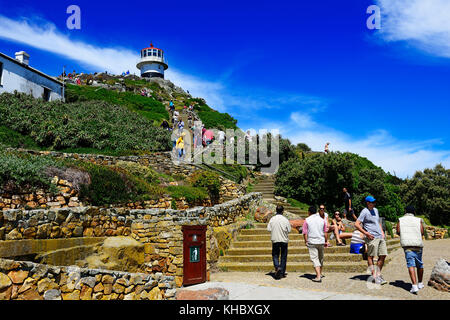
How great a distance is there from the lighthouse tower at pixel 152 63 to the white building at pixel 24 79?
34975 mm

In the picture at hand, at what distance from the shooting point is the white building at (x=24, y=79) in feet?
79.9

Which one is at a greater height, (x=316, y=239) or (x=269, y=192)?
(x=269, y=192)

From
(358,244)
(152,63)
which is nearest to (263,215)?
(358,244)

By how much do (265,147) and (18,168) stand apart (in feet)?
66.7

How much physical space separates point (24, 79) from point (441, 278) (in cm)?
2861

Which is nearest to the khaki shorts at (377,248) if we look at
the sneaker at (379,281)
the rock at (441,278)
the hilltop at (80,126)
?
the sneaker at (379,281)

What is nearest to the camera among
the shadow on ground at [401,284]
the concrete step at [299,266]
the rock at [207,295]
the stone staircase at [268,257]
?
the rock at [207,295]

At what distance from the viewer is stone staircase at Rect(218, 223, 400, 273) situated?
864 cm

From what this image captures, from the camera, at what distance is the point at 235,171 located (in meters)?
21.6

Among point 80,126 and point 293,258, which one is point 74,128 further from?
point 293,258

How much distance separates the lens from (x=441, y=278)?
6.30 m

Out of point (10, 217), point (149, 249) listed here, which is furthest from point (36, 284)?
point (149, 249)

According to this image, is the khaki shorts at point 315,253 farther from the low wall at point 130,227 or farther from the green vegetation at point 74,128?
the green vegetation at point 74,128

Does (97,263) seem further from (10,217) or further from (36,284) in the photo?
(36,284)
